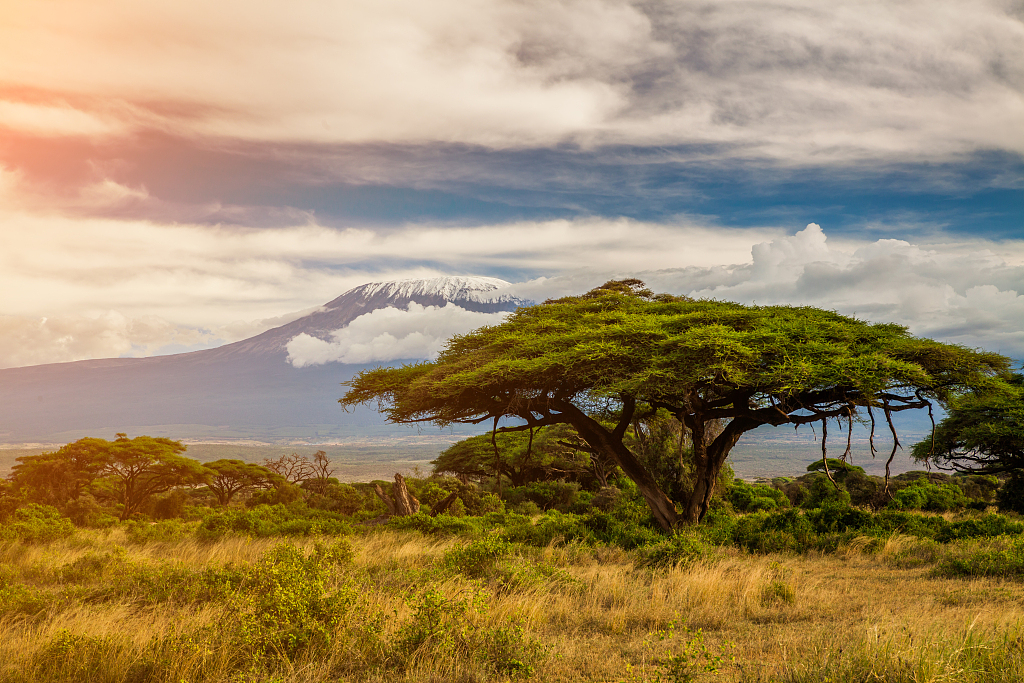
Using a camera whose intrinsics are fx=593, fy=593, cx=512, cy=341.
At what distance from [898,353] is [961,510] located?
614 inches

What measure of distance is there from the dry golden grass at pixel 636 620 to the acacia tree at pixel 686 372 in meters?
3.60

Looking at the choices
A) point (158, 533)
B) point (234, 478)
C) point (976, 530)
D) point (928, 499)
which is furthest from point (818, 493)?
point (234, 478)

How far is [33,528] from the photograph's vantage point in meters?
14.7

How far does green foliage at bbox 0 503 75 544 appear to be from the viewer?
14.2 meters

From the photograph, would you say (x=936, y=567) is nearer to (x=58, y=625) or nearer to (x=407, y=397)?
(x=407, y=397)

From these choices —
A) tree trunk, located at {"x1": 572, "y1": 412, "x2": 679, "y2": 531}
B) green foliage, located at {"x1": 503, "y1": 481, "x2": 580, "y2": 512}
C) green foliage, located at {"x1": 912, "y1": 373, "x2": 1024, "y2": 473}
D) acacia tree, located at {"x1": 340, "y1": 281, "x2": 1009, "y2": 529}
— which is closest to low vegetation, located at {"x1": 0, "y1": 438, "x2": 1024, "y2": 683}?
tree trunk, located at {"x1": 572, "y1": 412, "x2": 679, "y2": 531}

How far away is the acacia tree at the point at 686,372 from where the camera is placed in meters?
12.1

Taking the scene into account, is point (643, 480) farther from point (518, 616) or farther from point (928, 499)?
point (928, 499)

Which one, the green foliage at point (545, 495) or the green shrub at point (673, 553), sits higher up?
the green shrub at point (673, 553)

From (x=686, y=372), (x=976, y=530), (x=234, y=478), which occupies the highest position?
(x=686, y=372)

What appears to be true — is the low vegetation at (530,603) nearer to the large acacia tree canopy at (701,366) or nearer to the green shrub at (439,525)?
the green shrub at (439,525)

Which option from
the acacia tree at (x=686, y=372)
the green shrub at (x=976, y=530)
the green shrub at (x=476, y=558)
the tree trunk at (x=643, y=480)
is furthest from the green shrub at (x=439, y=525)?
the green shrub at (x=976, y=530)

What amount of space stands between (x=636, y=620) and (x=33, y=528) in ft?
50.1

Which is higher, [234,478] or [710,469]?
[710,469]
